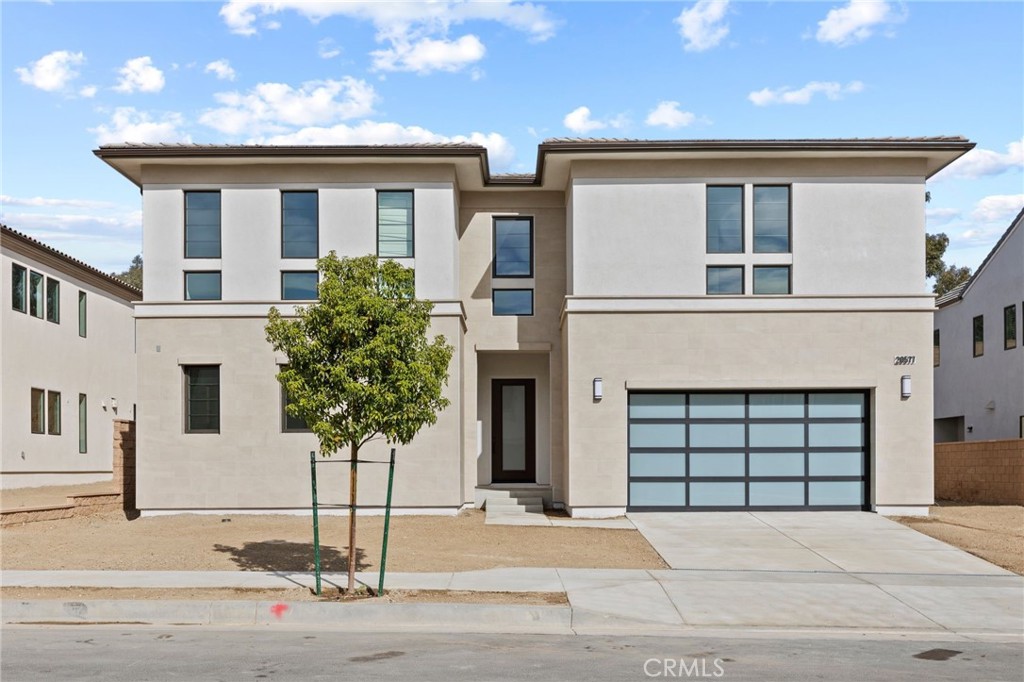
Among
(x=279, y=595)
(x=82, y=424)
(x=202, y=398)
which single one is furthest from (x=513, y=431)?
(x=82, y=424)

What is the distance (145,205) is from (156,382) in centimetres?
390

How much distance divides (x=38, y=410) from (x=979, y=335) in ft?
94.9

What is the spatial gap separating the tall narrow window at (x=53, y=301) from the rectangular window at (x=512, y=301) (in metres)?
13.6

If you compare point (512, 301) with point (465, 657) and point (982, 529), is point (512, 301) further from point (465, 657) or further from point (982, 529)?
point (465, 657)

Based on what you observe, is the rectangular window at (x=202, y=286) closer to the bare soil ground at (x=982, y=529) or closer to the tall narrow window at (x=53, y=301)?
the tall narrow window at (x=53, y=301)

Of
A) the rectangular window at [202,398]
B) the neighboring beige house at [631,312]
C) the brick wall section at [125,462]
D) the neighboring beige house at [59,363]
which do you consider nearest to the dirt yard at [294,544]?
the brick wall section at [125,462]

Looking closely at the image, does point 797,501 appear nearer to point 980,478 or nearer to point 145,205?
point 980,478

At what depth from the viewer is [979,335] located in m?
30.9

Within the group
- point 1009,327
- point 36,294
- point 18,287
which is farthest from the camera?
point 1009,327

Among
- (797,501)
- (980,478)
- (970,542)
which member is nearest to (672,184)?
(797,501)

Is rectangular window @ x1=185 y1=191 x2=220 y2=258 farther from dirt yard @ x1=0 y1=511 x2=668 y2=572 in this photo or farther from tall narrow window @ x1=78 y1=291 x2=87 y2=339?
tall narrow window @ x1=78 y1=291 x2=87 y2=339

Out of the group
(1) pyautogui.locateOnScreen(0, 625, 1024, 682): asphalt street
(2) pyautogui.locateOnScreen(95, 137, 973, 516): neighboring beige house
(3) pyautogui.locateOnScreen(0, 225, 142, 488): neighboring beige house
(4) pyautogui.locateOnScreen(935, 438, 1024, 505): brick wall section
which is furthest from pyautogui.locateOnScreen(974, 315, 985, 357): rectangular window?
(3) pyautogui.locateOnScreen(0, 225, 142, 488): neighboring beige house

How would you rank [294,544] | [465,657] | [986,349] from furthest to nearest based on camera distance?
[986,349], [294,544], [465,657]

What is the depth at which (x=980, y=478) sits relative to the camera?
23.7 metres
